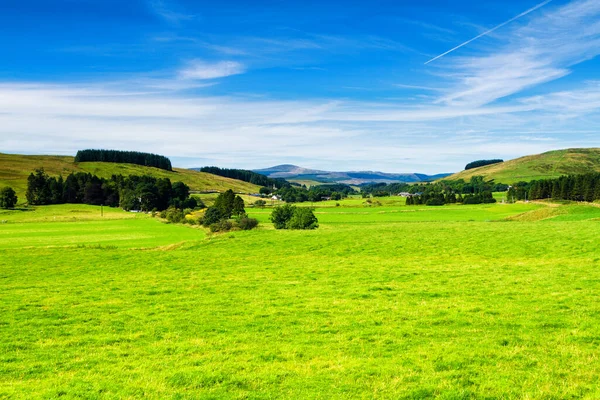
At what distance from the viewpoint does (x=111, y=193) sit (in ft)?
535

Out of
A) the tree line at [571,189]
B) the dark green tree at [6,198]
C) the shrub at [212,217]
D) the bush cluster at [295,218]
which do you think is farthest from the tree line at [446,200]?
the dark green tree at [6,198]

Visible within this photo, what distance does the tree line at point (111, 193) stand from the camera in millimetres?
146500

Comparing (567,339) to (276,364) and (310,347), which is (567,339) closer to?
(310,347)

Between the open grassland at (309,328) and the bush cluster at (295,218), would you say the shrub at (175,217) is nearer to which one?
the bush cluster at (295,218)

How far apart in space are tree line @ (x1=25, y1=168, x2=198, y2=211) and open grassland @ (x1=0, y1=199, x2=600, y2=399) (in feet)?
385

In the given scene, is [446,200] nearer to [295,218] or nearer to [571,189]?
[571,189]

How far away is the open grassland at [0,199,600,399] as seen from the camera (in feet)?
34.7

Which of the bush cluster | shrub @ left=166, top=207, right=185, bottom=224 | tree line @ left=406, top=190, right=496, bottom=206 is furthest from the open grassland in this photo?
tree line @ left=406, top=190, right=496, bottom=206

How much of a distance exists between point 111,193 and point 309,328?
544ft

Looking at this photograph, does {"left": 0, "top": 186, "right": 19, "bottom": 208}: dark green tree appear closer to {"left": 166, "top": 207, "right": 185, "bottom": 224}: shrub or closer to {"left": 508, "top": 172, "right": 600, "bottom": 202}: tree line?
{"left": 166, "top": 207, "right": 185, "bottom": 224}: shrub

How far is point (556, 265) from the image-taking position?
27.2 m

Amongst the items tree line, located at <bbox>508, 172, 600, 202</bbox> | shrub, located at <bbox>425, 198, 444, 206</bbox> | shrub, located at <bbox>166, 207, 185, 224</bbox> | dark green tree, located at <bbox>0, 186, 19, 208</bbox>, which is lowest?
shrub, located at <bbox>166, 207, 185, 224</bbox>

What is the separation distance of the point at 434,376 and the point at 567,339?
5700mm

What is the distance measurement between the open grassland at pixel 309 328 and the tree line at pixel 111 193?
11737 centimetres
